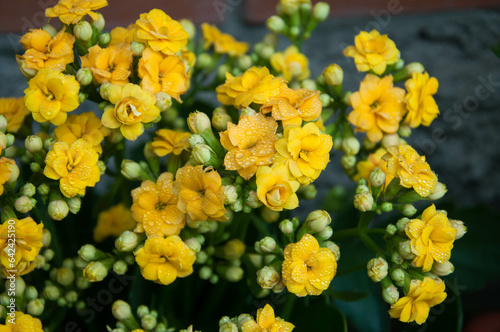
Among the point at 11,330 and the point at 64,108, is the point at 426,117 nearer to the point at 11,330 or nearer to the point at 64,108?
the point at 64,108

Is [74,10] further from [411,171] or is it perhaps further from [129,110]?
[411,171]

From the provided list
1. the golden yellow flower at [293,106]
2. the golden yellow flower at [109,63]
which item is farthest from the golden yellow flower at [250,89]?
the golden yellow flower at [109,63]

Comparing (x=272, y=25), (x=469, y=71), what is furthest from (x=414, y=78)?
(x=469, y=71)

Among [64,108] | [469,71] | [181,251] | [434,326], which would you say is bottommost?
[434,326]

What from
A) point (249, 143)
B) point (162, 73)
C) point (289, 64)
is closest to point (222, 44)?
point (289, 64)

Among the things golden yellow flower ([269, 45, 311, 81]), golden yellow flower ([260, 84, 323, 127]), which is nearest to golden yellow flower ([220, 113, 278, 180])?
golden yellow flower ([260, 84, 323, 127])

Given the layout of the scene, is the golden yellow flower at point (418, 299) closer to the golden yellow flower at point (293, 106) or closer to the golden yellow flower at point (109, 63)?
the golden yellow flower at point (293, 106)

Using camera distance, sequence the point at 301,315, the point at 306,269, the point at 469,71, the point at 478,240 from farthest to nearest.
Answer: the point at 469,71 < the point at 478,240 < the point at 301,315 < the point at 306,269
